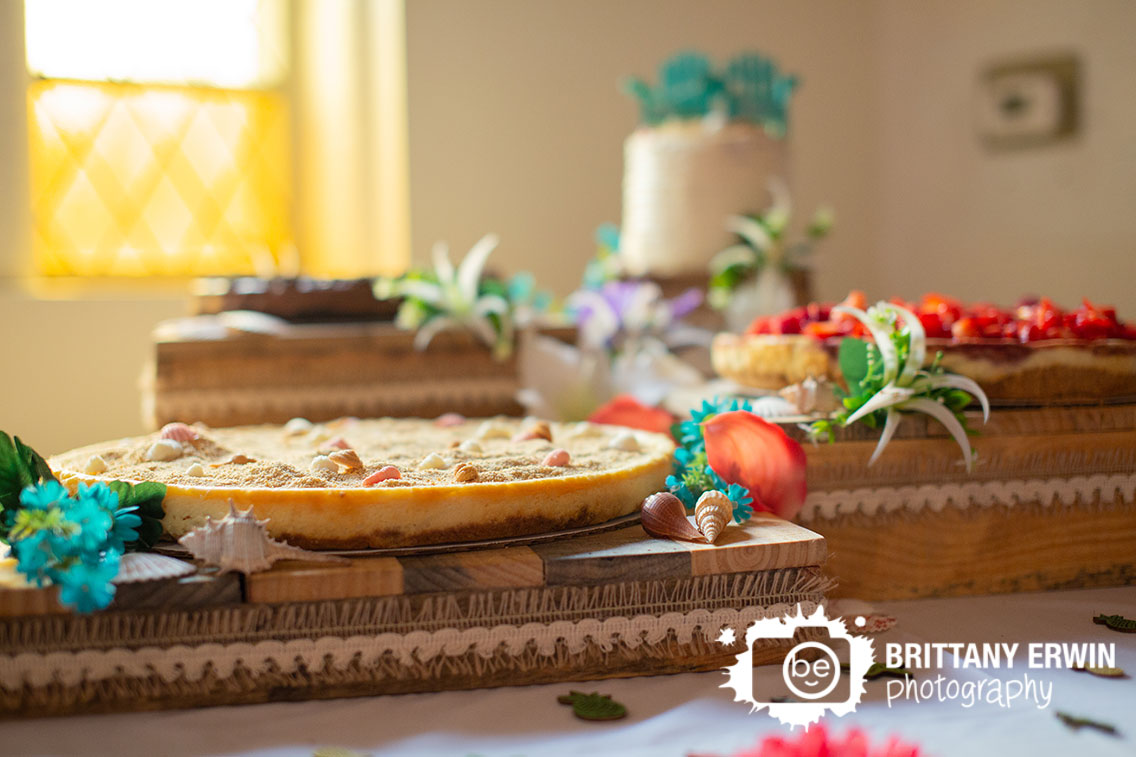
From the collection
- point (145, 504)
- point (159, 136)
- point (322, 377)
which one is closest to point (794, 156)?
point (322, 377)

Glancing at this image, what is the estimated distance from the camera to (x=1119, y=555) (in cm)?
113

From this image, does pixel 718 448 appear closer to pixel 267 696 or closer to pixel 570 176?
pixel 267 696

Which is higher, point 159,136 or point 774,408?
point 159,136

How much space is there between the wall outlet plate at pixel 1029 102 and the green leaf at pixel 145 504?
7.18 ft

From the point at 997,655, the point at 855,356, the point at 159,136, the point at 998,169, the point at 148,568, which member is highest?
the point at 159,136

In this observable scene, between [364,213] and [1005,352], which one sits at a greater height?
[364,213]

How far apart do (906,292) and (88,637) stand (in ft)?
8.65

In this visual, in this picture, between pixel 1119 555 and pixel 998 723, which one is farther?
pixel 1119 555

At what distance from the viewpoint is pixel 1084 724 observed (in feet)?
2.48

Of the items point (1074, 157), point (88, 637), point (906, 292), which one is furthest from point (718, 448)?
point (906, 292)

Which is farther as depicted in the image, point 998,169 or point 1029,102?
point 998,169

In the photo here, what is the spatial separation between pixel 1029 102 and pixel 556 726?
221cm

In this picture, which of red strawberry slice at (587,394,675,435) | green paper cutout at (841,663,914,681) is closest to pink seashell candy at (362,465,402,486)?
green paper cutout at (841,663,914,681)

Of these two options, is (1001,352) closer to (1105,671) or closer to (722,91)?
(1105,671)
